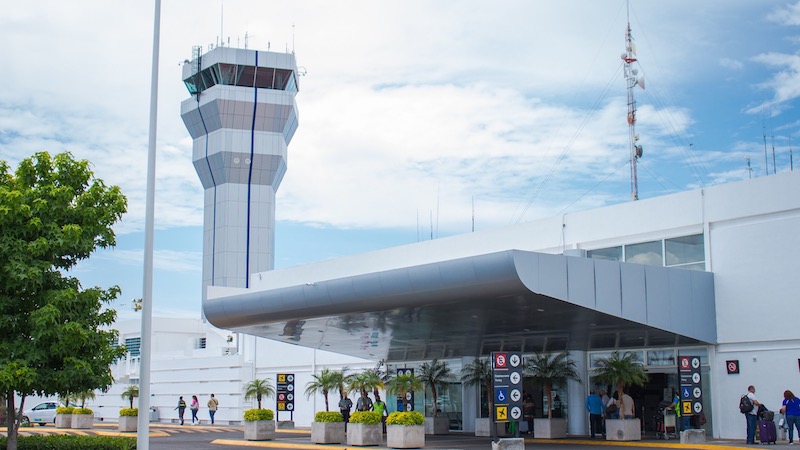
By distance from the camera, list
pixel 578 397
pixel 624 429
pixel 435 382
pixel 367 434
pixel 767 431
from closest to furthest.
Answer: pixel 767 431
pixel 624 429
pixel 367 434
pixel 578 397
pixel 435 382

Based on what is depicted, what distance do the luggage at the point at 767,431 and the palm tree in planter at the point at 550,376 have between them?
785cm

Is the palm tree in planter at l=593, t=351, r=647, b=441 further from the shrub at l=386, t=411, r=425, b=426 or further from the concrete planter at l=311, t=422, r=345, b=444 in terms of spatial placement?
the concrete planter at l=311, t=422, r=345, b=444

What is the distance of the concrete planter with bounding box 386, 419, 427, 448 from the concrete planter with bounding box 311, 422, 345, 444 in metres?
3.65

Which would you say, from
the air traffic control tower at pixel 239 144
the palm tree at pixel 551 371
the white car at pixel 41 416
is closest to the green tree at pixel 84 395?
the white car at pixel 41 416

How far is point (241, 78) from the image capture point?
79.4 metres

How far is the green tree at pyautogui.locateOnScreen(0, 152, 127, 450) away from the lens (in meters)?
19.6

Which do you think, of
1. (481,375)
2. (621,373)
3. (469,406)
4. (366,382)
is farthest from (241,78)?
(621,373)

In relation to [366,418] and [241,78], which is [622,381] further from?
[241,78]

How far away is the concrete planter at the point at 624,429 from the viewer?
2803 centimetres

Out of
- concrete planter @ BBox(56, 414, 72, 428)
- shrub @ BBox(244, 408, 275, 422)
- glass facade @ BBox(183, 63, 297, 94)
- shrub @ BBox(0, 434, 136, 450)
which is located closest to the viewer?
Answer: shrub @ BBox(0, 434, 136, 450)

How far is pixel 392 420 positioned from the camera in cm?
2736

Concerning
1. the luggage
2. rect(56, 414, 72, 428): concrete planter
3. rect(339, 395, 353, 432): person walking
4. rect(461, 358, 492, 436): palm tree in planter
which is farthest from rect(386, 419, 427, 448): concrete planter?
rect(56, 414, 72, 428): concrete planter

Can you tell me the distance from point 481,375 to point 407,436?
8.21 m

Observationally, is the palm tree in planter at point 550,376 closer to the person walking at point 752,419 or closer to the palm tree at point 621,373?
the palm tree at point 621,373
